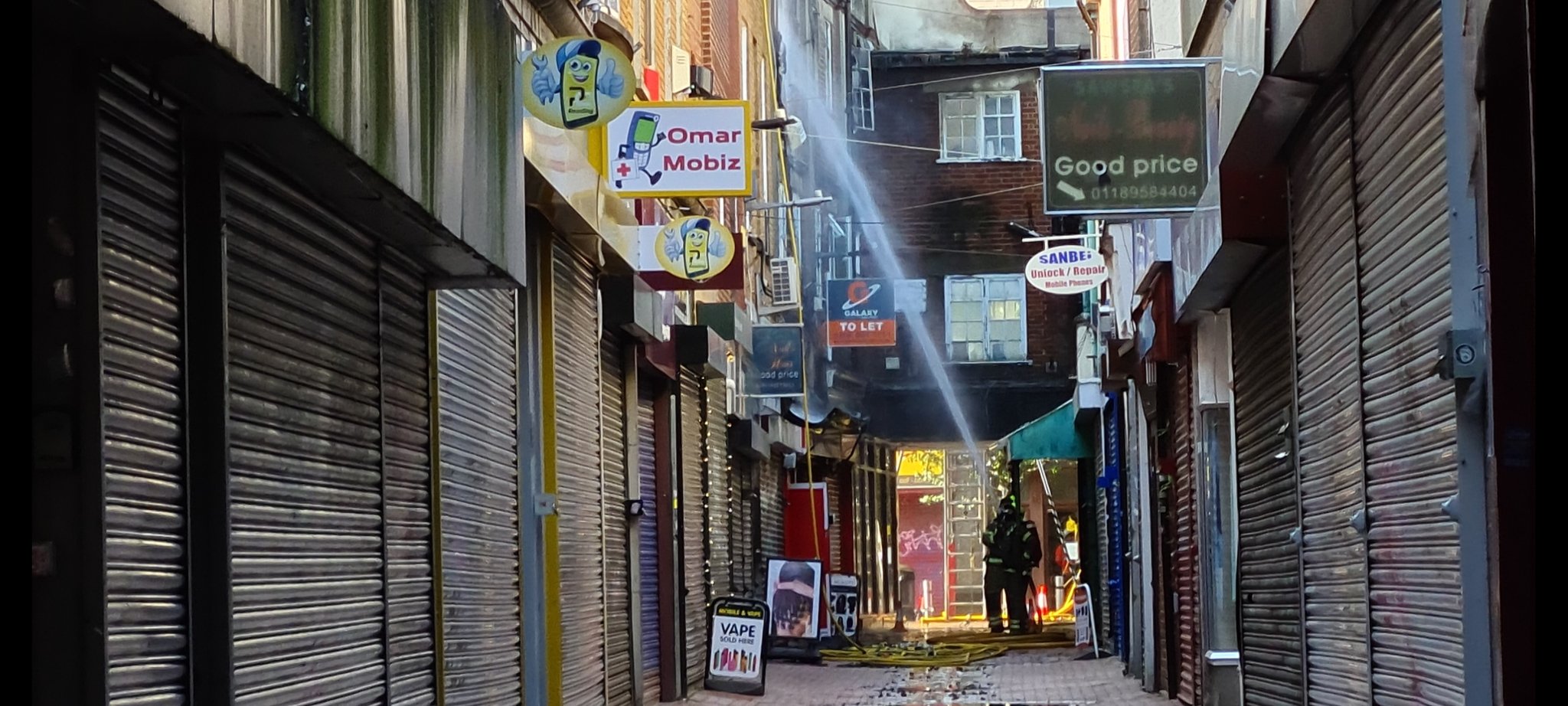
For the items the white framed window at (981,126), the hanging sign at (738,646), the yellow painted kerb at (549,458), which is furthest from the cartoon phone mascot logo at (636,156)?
the white framed window at (981,126)

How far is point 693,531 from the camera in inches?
789

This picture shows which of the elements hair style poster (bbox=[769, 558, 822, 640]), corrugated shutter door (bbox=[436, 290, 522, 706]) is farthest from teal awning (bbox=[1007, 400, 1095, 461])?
corrugated shutter door (bbox=[436, 290, 522, 706])

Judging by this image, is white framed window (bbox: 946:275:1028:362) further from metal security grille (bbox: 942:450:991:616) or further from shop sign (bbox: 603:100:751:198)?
shop sign (bbox: 603:100:751:198)

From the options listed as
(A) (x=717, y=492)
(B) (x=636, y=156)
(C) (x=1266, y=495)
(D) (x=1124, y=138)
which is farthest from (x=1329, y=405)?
(A) (x=717, y=492)

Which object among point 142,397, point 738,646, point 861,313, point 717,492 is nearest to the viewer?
point 142,397

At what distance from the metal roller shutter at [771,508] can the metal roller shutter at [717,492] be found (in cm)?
355

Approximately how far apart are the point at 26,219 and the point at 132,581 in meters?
1.49

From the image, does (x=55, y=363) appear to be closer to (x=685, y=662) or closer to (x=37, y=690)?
(x=37, y=690)

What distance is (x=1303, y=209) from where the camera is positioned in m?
9.28

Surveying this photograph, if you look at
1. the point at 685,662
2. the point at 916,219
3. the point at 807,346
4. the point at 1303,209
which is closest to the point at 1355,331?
the point at 1303,209

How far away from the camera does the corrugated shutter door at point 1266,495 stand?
10.5 m

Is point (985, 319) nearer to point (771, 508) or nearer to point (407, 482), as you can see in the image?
point (771, 508)

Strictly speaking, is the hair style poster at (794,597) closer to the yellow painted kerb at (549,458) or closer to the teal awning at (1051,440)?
the teal awning at (1051,440)

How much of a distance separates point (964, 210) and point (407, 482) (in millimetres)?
30182
